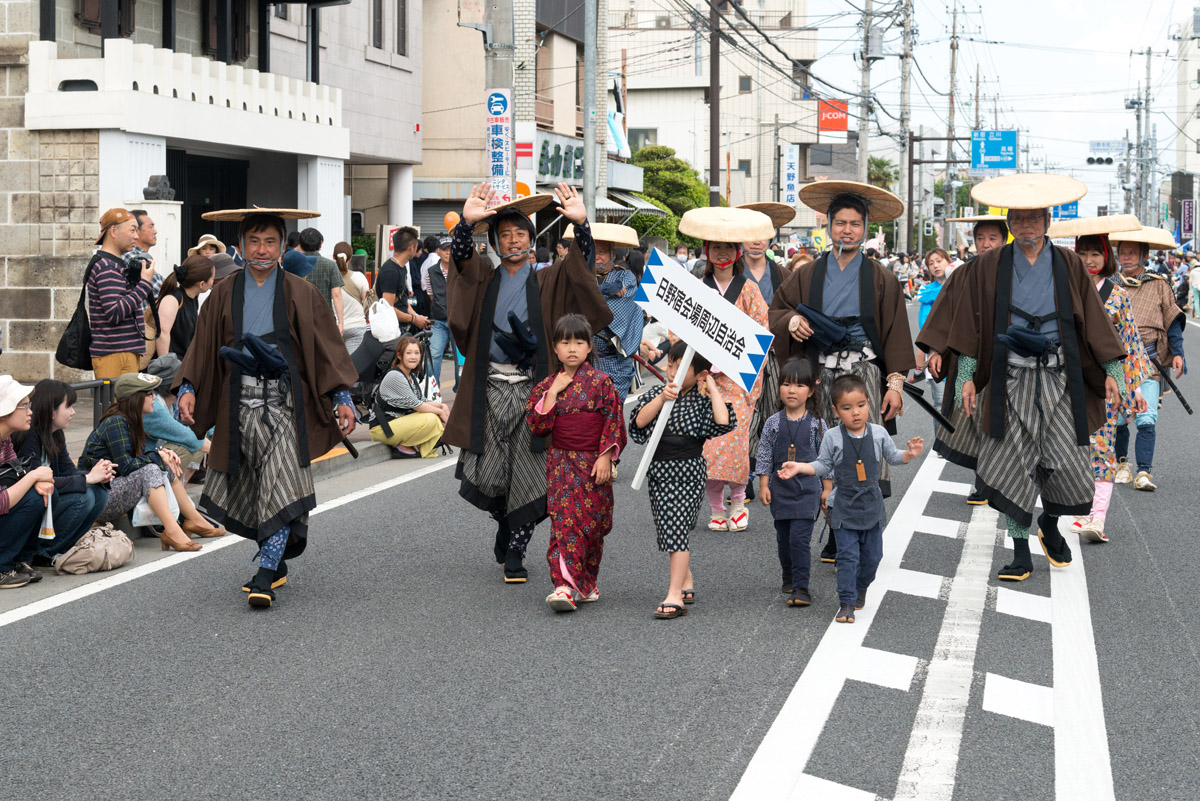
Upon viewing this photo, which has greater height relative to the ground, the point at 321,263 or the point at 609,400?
the point at 321,263

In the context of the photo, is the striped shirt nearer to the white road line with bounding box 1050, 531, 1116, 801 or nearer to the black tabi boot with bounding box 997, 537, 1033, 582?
the black tabi boot with bounding box 997, 537, 1033, 582

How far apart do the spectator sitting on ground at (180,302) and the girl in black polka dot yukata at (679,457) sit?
5118 mm

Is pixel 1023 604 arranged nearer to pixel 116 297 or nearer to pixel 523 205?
pixel 523 205

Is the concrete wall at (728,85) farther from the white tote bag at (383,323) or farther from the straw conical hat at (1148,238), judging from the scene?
the straw conical hat at (1148,238)

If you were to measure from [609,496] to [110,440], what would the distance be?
10.4ft

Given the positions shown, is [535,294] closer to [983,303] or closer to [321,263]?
[983,303]

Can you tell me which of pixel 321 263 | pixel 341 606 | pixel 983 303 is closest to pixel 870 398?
pixel 983 303

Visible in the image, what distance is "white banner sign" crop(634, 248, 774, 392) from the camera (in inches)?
242

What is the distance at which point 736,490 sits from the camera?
28.9ft

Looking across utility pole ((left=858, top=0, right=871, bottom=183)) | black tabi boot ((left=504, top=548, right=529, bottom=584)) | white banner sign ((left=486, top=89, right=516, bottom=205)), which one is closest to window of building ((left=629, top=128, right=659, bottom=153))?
utility pole ((left=858, top=0, right=871, bottom=183))

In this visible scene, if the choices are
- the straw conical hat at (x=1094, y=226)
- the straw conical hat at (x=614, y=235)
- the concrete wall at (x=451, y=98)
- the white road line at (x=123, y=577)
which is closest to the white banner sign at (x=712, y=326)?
the straw conical hat at (x=1094, y=226)

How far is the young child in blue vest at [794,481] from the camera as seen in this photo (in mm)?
6473

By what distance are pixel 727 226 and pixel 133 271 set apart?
461 centimetres

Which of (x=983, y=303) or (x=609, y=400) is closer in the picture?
(x=609, y=400)
